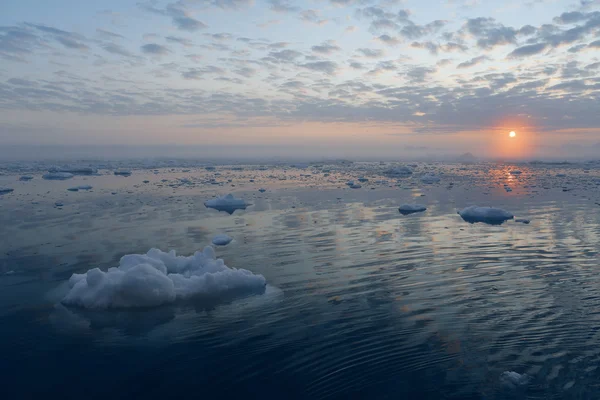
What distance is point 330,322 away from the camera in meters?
7.05

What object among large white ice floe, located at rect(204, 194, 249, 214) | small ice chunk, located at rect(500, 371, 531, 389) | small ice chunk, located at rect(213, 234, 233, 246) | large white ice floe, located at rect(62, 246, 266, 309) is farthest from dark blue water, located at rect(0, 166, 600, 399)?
large white ice floe, located at rect(204, 194, 249, 214)

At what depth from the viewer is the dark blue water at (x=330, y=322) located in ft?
17.7

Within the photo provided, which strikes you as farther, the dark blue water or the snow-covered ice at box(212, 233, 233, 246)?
the snow-covered ice at box(212, 233, 233, 246)

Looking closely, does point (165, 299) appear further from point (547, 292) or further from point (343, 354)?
point (547, 292)

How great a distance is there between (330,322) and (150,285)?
3.24 meters

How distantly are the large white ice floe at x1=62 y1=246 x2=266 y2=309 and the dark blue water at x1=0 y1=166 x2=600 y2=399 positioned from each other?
28cm

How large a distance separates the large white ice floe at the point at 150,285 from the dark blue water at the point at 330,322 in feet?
0.91

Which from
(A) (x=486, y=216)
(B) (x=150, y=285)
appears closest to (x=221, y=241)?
(B) (x=150, y=285)

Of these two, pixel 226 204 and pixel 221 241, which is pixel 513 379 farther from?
pixel 226 204

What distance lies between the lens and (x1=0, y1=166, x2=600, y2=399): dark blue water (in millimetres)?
5395

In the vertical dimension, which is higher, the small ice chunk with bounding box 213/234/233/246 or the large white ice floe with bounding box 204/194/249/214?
the large white ice floe with bounding box 204/194/249/214

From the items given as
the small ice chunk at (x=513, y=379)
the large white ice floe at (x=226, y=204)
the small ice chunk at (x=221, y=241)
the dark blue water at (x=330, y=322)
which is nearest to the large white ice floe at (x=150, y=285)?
the dark blue water at (x=330, y=322)

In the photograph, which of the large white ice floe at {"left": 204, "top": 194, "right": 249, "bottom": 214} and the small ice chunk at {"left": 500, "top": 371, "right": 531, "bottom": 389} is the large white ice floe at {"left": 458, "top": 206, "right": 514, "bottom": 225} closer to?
the large white ice floe at {"left": 204, "top": 194, "right": 249, "bottom": 214}

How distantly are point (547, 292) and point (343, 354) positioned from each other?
4.61 metres
